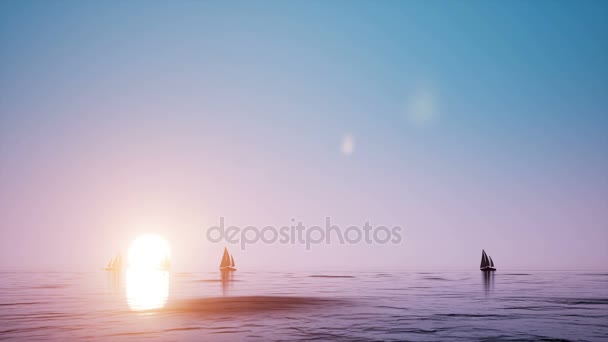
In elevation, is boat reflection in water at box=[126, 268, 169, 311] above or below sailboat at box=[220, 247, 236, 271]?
above

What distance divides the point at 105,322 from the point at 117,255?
188 metres

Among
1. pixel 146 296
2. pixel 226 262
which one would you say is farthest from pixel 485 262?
pixel 146 296

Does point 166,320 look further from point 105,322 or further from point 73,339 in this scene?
point 73,339

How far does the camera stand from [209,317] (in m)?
25.1

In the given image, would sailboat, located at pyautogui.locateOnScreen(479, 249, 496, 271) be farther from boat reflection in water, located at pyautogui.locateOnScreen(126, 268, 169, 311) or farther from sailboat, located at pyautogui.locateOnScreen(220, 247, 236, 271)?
boat reflection in water, located at pyautogui.locateOnScreen(126, 268, 169, 311)

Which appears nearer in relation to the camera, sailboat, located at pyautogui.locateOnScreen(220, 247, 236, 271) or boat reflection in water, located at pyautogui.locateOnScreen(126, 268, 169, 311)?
boat reflection in water, located at pyautogui.locateOnScreen(126, 268, 169, 311)

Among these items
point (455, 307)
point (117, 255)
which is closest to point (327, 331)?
point (455, 307)

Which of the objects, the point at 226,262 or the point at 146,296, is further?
the point at 226,262

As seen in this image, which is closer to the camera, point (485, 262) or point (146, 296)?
point (146, 296)

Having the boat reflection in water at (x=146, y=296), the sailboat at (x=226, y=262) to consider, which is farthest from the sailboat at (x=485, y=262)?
the boat reflection in water at (x=146, y=296)

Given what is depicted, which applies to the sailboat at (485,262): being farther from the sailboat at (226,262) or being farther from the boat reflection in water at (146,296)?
the boat reflection in water at (146,296)

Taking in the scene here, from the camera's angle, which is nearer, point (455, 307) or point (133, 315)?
point (133, 315)

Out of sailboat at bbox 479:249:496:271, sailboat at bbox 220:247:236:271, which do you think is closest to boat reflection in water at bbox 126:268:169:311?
sailboat at bbox 220:247:236:271

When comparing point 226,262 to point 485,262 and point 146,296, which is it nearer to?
point 485,262
